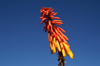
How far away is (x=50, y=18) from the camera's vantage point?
21094mm

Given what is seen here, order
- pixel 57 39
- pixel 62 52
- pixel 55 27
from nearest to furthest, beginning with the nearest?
pixel 62 52 < pixel 57 39 < pixel 55 27

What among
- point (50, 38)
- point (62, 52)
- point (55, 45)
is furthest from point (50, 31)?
point (62, 52)

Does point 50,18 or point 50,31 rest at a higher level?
point 50,18

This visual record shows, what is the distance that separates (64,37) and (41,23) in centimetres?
427

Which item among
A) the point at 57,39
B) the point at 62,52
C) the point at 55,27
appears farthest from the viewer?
the point at 55,27

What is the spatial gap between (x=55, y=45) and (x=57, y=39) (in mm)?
1099

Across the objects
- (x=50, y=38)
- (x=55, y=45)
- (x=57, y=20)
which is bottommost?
A: (x=55, y=45)

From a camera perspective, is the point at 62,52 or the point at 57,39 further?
the point at 57,39

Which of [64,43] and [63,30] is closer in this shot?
[64,43]

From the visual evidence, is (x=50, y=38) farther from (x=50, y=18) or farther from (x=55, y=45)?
(x=50, y=18)

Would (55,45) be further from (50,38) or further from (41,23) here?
(41,23)

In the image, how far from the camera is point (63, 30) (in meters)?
21.0

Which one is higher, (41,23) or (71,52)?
(41,23)

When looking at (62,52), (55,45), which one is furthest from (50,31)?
(62,52)
